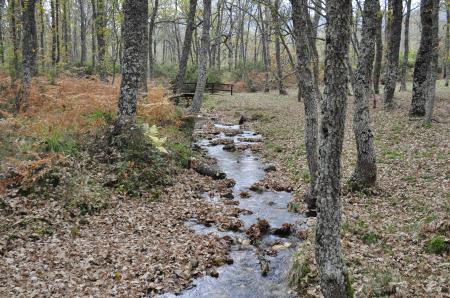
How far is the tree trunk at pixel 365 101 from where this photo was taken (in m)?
9.41

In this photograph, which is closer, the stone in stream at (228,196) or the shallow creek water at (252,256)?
the shallow creek water at (252,256)

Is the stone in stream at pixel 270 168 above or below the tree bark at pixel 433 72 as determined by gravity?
below

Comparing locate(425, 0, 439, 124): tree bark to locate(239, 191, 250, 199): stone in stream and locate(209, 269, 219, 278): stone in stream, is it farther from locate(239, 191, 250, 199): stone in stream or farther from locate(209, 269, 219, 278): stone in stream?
locate(209, 269, 219, 278): stone in stream

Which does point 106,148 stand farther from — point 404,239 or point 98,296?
point 404,239

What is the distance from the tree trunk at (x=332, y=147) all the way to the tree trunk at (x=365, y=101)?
5.12 m

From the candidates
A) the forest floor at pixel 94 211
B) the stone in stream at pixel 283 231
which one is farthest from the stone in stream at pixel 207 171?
the stone in stream at pixel 283 231

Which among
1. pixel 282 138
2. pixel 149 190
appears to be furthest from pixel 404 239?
pixel 282 138

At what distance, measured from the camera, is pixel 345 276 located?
514 cm

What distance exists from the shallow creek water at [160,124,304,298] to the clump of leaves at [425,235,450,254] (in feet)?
8.00

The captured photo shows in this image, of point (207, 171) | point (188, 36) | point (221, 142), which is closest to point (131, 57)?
point (207, 171)

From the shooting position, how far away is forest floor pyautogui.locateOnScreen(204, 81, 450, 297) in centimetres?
599

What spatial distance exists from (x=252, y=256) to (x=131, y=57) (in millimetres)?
6567

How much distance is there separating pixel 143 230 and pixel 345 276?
15.2 ft

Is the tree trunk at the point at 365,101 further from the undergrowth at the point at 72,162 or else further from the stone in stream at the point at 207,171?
the undergrowth at the point at 72,162
